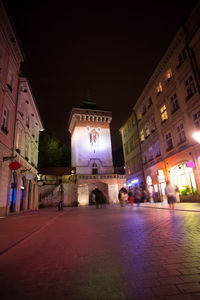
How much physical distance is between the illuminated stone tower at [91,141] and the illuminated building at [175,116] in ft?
58.5

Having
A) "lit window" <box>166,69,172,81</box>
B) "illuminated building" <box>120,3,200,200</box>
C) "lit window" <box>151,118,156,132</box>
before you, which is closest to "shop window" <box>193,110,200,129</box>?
"illuminated building" <box>120,3,200,200</box>

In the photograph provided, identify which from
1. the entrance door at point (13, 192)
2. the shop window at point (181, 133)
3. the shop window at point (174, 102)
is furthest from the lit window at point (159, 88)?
the entrance door at point (13, 192)

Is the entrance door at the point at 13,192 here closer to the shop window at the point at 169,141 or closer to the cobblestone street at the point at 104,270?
the cobblestone street at the point at 104,270

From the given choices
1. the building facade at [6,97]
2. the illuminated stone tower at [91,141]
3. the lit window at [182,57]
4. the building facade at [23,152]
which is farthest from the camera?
the illuminated stone tower at [91,141]

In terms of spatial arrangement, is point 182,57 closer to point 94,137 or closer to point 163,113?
point 163,113

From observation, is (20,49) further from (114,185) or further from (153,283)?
(114,185)

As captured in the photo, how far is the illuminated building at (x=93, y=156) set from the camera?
4128 centimetres

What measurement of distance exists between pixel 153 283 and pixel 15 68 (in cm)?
2199

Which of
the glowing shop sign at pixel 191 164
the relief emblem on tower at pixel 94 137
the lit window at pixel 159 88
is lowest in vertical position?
the glowing shop sign at pixel 191 164

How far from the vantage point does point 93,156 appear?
4591cm

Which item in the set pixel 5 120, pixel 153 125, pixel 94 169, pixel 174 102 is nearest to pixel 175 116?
pixel 174 102

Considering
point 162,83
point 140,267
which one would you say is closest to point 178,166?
point 162,83

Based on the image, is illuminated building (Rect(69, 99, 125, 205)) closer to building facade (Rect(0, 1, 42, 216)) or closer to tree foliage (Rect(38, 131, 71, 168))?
tree foliage (Rect(38, 131, 71, 168))

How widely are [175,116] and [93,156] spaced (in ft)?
92.3
